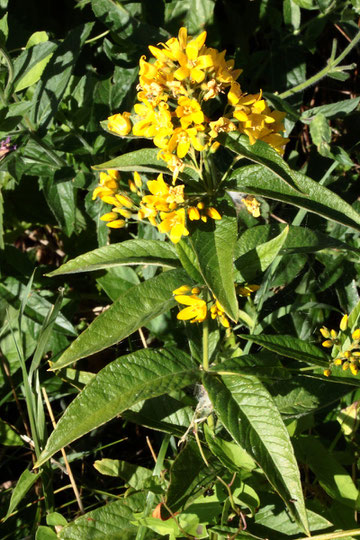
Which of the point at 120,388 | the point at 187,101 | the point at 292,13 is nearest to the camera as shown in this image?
the point at 187,101

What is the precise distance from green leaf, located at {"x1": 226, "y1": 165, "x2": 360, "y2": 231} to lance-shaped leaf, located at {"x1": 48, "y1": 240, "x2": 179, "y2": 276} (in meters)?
0.30

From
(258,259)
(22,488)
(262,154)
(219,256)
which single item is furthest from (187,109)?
(22,488)

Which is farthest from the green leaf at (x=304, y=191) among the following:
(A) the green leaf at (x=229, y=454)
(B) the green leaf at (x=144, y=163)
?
(A) the green leaf at (x=229, y=454)

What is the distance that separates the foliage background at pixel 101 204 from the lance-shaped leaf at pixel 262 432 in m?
0.35

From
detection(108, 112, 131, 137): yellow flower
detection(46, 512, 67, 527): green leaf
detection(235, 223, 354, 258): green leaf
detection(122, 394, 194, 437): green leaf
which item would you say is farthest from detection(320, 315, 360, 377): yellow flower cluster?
detection(46, 512, 67, 527): green leaf

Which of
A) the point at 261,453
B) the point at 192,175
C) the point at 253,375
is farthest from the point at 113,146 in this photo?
the point at 261,453

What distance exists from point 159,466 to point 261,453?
53cm

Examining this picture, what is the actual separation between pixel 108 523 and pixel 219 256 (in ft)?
3.24

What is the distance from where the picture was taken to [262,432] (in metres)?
1.54

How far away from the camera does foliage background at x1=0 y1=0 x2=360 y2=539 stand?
2109mm

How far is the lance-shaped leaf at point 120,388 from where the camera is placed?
1.46m

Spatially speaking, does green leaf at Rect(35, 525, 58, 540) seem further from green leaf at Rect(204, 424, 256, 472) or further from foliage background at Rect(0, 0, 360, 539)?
green leaf at Rect(204, 424, 256, 472)

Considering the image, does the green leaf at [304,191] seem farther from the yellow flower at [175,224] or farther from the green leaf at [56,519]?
the green leaf at [56,519]

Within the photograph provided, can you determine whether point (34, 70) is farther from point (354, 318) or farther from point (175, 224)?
point (354, 318)
